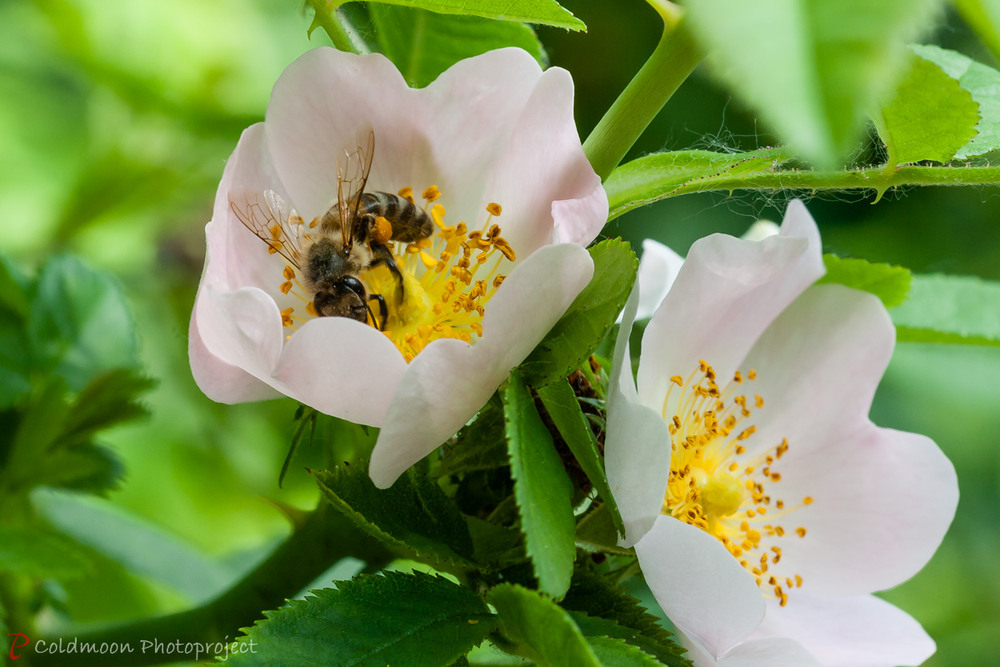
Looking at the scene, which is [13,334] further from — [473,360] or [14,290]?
[473,360]

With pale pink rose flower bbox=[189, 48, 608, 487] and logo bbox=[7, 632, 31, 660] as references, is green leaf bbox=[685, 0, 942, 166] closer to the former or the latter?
pale pink rose flower bbox=[189, 48, 608, 487]

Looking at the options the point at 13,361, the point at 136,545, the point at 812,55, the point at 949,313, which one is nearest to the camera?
the point at 812,55

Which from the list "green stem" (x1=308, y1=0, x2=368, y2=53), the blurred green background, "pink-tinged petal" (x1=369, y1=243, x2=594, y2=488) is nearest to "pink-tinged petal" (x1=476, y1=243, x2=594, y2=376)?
"pink-tinged petal" (x1=369, y1=243, x2=594, y2=488)

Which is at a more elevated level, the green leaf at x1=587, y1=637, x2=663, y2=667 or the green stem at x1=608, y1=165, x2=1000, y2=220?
the green stem at x1=608, y1=165, x2=1000, y2=220

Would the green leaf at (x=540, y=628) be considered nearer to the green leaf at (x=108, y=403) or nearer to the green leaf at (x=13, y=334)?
the green leaf at (x=108, y=403)

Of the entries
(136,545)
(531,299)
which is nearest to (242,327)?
(531,299)
